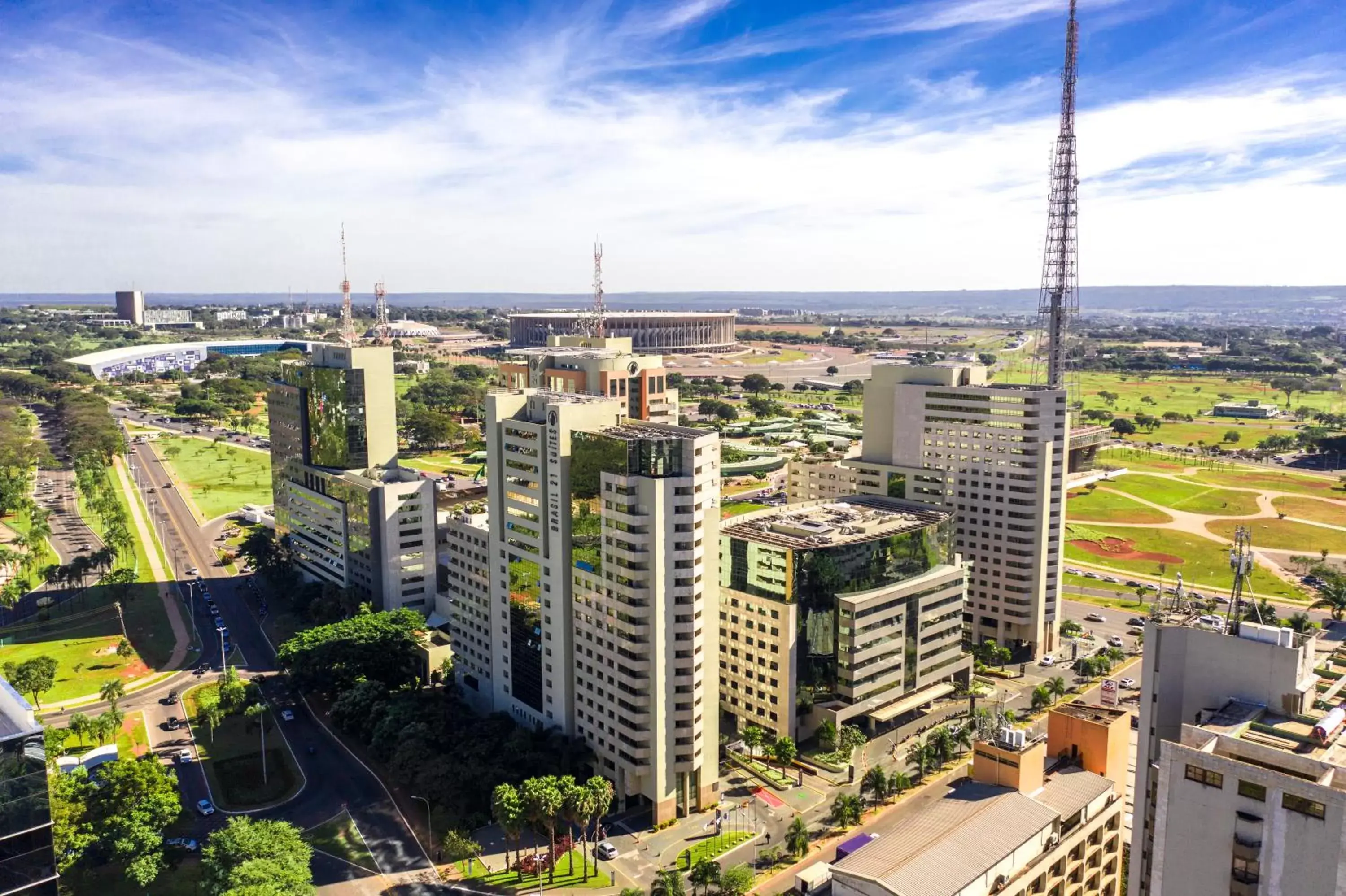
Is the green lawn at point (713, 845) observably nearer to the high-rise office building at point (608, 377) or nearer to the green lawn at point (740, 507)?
the high-rise office building at point (608, 377)

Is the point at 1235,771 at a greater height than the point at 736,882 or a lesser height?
greater

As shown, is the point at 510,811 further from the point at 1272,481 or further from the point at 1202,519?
the point at 1272,481

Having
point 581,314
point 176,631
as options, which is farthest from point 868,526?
point 581,314

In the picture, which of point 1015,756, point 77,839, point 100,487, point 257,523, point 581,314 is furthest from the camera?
point 581,314

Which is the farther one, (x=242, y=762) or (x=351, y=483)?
(x=351, y=483)

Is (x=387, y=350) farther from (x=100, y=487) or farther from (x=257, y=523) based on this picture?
(x=100, y=487)

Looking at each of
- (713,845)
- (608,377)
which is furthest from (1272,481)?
(713,845)
